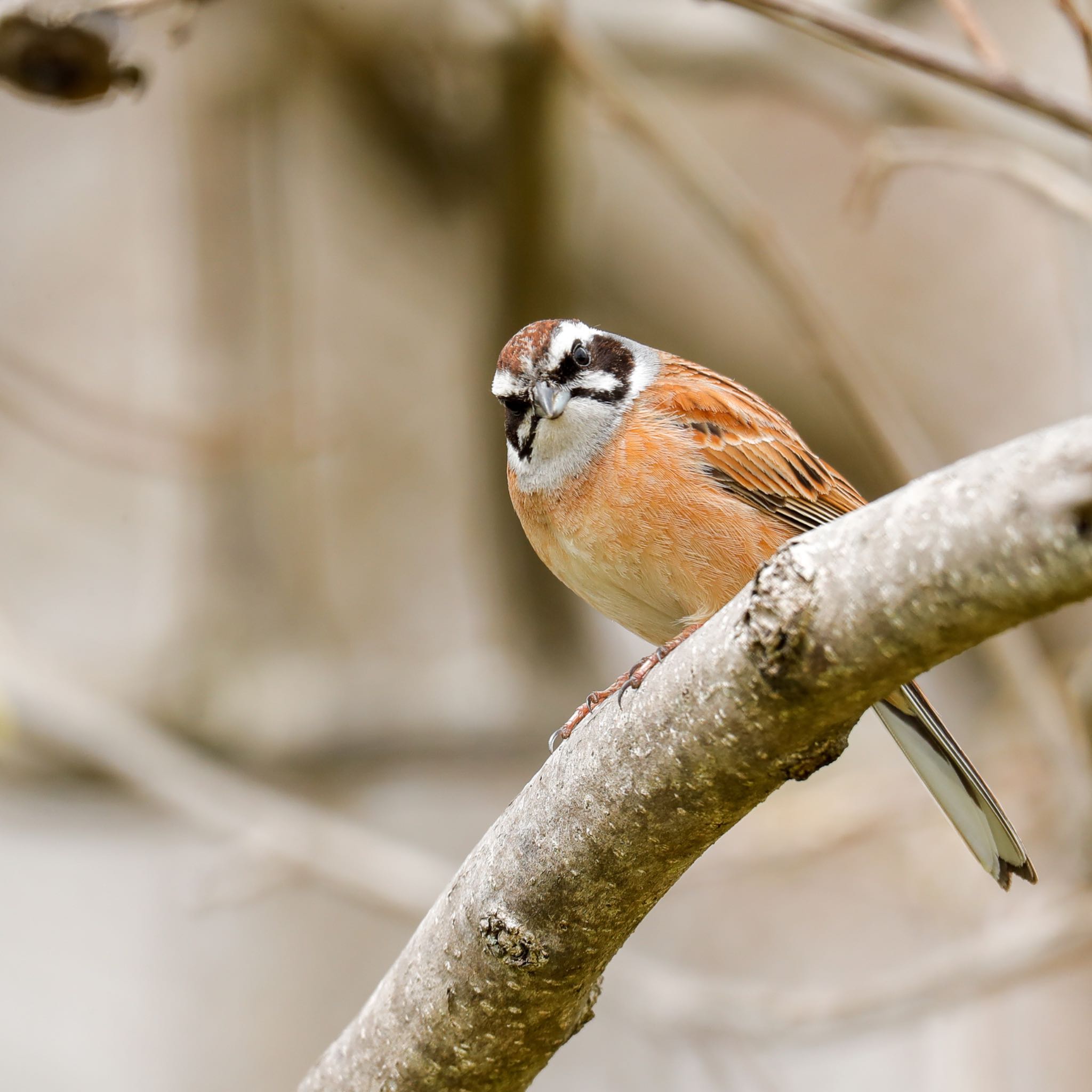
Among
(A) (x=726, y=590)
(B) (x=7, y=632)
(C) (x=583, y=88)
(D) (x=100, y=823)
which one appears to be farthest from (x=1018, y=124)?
(D) (x=100, y=823)

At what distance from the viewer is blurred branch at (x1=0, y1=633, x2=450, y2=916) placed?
5289mm

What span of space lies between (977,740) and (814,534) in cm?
599

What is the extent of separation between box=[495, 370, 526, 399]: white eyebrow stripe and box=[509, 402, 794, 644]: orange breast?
0.30 m

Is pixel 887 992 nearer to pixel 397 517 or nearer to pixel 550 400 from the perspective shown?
pixel 550 400

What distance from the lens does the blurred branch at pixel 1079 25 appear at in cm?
251

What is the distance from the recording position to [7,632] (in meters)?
5.35

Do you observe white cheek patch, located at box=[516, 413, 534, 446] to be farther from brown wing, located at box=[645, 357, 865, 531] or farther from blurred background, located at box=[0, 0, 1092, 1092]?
blurred background, located at box=[0, 0, 1092, 1092]

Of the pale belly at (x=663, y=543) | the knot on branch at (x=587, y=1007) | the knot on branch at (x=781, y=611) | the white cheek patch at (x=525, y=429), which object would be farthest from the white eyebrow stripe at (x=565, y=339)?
the knot on branch at (x=781, y=611)

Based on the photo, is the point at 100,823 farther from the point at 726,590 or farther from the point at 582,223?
the point at 726,590

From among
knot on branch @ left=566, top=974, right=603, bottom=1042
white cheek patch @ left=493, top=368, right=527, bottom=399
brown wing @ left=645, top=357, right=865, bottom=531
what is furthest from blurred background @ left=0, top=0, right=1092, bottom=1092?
knot on branch @ left=566, top=974, right=603, bottom=1042

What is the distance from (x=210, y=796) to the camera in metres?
5.61

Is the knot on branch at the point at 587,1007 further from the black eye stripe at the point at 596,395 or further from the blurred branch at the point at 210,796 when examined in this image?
the blurred branch at the point at 210,796

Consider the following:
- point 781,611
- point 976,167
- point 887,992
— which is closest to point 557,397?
point 976,167

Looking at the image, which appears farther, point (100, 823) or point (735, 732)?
point (100, 823)
